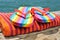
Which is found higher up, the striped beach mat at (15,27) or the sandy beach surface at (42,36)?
the striped beach mat at (15,27)

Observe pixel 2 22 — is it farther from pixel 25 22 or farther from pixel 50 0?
pixel 50 0

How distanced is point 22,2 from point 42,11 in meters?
1.62

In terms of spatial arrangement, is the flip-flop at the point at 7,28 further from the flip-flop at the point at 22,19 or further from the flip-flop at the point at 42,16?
the flip-flop at the point at 42,16

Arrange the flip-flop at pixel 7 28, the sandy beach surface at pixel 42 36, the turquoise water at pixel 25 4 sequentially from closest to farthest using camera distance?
the flip-flop at pixel 7 28 → the sandy beach surface at pixel 42 36 → the turquoise water at pixel 25 4

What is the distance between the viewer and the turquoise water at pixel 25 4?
14.3 ft

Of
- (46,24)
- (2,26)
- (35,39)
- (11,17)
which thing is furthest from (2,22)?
(46,24)

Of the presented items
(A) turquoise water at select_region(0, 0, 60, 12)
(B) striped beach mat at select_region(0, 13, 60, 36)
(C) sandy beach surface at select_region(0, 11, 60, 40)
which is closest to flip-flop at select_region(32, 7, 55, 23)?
(B) striped beach mat at select_region(0, 13, 60, 36)

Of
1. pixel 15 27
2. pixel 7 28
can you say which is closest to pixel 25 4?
pixel 15 27

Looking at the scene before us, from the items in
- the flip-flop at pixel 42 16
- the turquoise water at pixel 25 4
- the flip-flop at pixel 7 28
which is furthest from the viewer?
the turquoise water at pixel 25 4

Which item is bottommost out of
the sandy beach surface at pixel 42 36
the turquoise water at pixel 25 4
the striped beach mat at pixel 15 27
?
the sandy beach surface at pixel 42 36

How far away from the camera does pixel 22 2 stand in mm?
4699

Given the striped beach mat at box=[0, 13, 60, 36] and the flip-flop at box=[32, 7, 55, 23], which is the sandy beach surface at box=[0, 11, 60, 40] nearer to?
the striped beach mat at box=[0, 13, 60, 36]

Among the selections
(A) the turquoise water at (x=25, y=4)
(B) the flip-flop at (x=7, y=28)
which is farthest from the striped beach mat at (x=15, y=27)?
(A) the turquoise water at (x=25, y=4)

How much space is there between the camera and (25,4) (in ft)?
15.0
